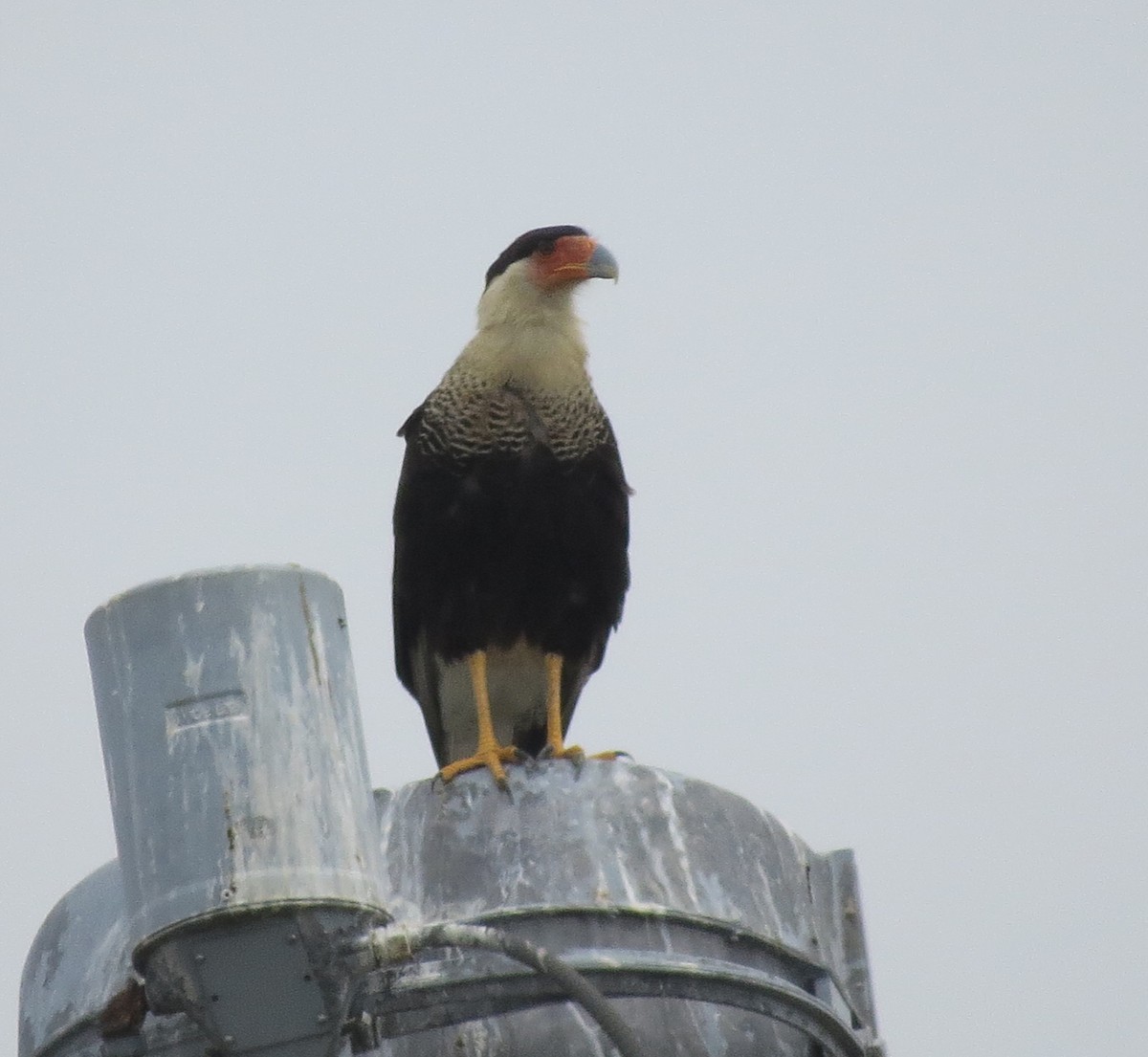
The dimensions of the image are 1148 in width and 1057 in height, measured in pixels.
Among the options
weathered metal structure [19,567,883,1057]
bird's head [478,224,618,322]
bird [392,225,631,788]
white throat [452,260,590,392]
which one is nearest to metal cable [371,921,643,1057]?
weathered metal structure [19,567,883,1057]

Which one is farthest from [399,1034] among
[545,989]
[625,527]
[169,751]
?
[625,527]

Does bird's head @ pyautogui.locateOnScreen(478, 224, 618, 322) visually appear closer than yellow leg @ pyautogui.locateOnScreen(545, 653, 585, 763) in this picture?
No

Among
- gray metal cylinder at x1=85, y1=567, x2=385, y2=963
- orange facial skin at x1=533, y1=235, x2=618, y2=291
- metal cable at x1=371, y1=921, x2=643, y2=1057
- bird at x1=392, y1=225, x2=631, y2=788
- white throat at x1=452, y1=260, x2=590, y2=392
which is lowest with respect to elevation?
metal cable at x1=371, y1=921, x2=643, y2=1057

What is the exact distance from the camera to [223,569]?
3004 mm

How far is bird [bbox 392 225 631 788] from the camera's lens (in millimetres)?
6941

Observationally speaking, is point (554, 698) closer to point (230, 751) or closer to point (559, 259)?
point (559, 259)

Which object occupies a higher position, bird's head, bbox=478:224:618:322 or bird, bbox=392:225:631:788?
bird's head, bbox=478:224:618:322

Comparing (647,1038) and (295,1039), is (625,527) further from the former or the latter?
(295,1039)

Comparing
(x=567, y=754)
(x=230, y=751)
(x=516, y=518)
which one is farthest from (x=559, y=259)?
(x=230, y=751)

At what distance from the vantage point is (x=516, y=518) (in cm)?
693

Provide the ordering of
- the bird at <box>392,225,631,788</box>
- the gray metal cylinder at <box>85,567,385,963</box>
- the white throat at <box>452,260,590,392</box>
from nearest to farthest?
the gray metal cylinder at <box>85,567,385,963</box> → the bird at <box>392,225,631,788</box> → the white throat at <box>452,260,590,392</box>

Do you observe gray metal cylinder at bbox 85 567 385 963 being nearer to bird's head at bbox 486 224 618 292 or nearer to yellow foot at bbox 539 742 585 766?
yellow foot at bbox 539 742 585 766

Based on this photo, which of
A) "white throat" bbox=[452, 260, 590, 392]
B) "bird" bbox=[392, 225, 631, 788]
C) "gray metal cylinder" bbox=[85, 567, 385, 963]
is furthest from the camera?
"white throat" bbox=[452, 260, 590, 392]

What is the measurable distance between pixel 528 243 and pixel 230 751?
4.89 metres
